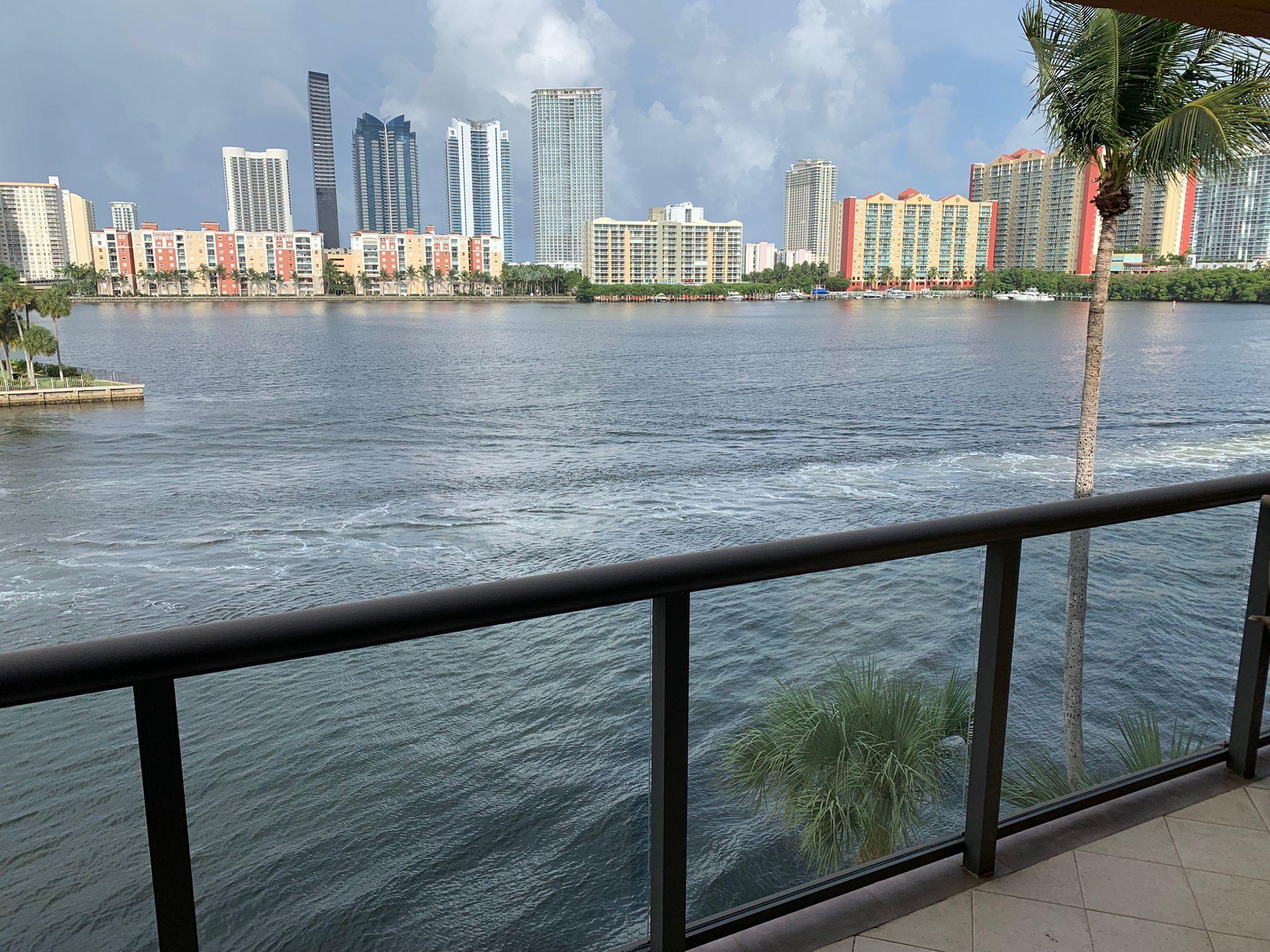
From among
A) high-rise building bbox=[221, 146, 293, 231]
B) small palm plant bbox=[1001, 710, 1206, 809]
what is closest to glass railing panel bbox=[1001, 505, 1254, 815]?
small palm plant bbox=[1001, 710, 1206, 809]

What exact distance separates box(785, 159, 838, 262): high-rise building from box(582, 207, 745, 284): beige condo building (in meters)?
27.4

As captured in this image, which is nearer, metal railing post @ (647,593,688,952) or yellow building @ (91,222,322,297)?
metal railing post @ (647,593,688,952)

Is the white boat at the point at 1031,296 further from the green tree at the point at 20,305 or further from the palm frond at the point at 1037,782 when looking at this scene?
the palm frond at the point at 1037,782

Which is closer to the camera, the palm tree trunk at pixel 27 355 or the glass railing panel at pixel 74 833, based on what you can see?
the glass railing panel at pixel 74 833

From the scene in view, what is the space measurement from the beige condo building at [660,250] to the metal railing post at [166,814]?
155997mm

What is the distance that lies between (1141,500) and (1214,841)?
0.84 metres

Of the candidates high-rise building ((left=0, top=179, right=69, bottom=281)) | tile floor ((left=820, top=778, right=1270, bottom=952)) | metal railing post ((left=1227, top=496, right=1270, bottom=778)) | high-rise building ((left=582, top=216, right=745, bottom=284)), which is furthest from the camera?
high-rise building ((left=582, top=216, right=745, bottom=284))

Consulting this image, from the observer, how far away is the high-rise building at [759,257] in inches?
6614

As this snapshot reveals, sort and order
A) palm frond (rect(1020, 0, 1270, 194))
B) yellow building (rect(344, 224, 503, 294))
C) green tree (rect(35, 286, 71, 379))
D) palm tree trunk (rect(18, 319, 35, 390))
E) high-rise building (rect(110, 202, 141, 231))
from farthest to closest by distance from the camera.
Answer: high-rise building (rect(110, 202, 141, 231)) < yellow building (rect(344, 224, 503, 294)) < green tree (rect(35, 286, 71, 379)) < palm tree trunk (rect(18, 319, 35, 390)) < palm frond (rect(1020, 0, 1270, 194))

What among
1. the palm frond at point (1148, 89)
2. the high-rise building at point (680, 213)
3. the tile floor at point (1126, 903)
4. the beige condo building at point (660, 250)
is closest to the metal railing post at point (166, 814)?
the tile floor at point (1126, 903)

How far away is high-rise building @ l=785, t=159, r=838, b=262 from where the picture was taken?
18288 cm

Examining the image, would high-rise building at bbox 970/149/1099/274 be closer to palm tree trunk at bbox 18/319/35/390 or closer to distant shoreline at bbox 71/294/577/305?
palm tree trunk at bbox 18/319/35/390

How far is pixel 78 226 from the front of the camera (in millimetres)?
120812

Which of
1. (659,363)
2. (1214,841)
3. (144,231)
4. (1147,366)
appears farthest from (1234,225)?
(144,231)
